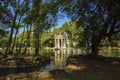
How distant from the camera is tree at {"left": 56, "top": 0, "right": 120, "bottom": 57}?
14.2 meters

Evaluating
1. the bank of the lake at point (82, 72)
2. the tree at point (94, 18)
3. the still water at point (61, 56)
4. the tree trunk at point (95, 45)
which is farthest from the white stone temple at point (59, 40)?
the bank of the lake at point (82, 72)

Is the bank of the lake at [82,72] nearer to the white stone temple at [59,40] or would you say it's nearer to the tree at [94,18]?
the tree at [94,18]

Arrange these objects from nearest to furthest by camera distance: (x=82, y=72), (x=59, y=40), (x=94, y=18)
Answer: (x=82, y=72), (x=94, y=18), (x=59, y=40)

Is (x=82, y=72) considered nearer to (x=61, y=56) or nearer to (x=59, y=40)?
(x=61, y=56)

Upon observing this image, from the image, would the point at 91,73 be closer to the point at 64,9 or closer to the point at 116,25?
the point at 116,25

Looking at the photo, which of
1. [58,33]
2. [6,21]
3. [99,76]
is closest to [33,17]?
[6,21]

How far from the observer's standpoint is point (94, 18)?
1446cm

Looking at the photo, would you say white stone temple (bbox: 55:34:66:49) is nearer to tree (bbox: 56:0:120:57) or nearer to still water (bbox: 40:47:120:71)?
still water (bbox: 40:47:120:71)

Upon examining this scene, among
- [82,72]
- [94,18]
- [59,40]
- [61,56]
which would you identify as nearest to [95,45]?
[94,18]

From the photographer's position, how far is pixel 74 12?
50.3 feet

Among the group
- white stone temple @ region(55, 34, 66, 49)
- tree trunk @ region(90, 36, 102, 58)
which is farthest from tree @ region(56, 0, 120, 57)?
white stone temple @ region(55, 34, 66, 49)

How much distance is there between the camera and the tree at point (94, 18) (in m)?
14.2

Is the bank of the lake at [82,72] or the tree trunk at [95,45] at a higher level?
the tree trunk at [95,45]

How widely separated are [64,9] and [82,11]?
1.75 m
